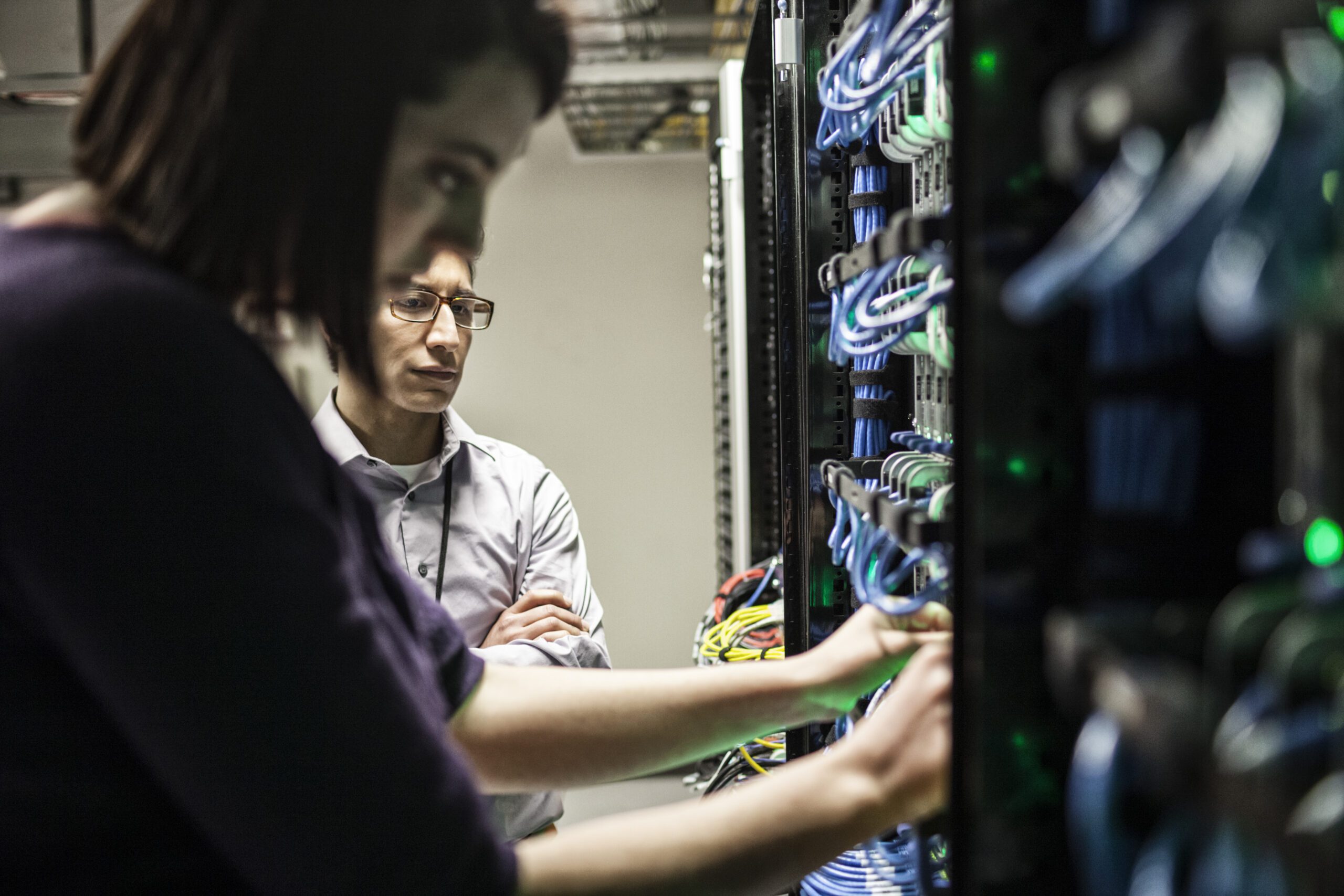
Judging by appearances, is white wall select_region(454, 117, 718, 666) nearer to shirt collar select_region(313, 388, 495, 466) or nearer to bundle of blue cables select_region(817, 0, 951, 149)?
shirt collar select_region(313, 388, 495, 466)

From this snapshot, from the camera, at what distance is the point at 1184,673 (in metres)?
0.43

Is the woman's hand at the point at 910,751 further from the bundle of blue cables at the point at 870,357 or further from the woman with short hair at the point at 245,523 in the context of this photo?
the bundle of blue cables at the point at 870,357

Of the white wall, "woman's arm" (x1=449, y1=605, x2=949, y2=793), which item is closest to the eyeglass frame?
"woman's arm" (x1=449, y1=605, x2=949, y2=793)

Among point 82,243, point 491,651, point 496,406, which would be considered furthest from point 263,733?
point 496,406

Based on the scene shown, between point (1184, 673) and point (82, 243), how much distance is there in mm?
610

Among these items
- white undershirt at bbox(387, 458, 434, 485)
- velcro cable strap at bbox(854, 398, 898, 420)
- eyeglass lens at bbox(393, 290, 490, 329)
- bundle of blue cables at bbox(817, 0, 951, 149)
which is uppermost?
bundle of blue cables at bbox(817, 0, 951, 149)

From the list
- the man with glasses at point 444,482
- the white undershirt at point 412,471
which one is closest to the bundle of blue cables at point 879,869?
the man with glasses at point 444,482

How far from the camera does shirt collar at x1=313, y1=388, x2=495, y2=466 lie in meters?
1.88

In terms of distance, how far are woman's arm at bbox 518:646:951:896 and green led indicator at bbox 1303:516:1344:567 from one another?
25cm

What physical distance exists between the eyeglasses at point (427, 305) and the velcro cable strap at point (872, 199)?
3.45 feet

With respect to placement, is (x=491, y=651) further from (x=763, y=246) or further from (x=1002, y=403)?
(x=1002, y=403)

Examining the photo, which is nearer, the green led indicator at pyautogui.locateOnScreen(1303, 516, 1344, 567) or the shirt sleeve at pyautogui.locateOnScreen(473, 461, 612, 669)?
the green led indicator at pyautogui.locateOnScreen(1303, 516, 1344, 567)

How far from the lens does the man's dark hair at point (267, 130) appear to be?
0.52 m

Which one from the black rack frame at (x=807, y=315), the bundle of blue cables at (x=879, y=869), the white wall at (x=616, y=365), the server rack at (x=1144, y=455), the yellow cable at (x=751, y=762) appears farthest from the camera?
the white wall at (x=616, y=365)
